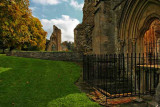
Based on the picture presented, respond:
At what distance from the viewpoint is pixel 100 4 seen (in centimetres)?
815

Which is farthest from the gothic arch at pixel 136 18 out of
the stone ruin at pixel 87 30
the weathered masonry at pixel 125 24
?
the stone ruin at pixel 87 30

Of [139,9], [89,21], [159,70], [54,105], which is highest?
[89,21]

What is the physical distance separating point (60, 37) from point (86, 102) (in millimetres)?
29592

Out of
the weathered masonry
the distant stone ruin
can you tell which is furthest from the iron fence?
the distant stone ruin

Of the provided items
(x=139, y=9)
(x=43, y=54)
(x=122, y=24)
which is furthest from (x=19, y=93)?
(x=43, y=54)

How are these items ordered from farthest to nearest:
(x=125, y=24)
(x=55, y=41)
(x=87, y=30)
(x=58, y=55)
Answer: (x=55, y=41) < (x=58, y=55) < (x=87, y=30) < (x=125, y=24)

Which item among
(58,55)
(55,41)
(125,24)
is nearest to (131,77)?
(125,24)

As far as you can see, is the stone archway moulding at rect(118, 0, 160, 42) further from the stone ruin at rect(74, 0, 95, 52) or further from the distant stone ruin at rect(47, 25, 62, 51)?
the distant stone ruin at rect(47, 25, 62, 51)

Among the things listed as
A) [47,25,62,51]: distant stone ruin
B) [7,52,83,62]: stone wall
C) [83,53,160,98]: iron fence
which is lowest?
[83,53,160,98]: iron fence

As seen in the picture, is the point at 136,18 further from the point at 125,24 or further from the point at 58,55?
the point at 58,55

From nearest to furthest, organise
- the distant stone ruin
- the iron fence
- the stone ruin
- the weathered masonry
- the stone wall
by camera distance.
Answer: the iron fence, the weathered masonry, the stone ruin, the stone wall, the distant stone ruin

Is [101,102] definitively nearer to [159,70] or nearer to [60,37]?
[159,70]

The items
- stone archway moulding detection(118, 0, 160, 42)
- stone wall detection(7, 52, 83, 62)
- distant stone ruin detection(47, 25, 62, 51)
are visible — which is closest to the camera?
stone archway moulding detection(118, 0, 160, 42)

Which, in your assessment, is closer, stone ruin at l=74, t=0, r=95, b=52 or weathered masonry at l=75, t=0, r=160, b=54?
weathered masonry at l=75, t=0, r=160, b=54
